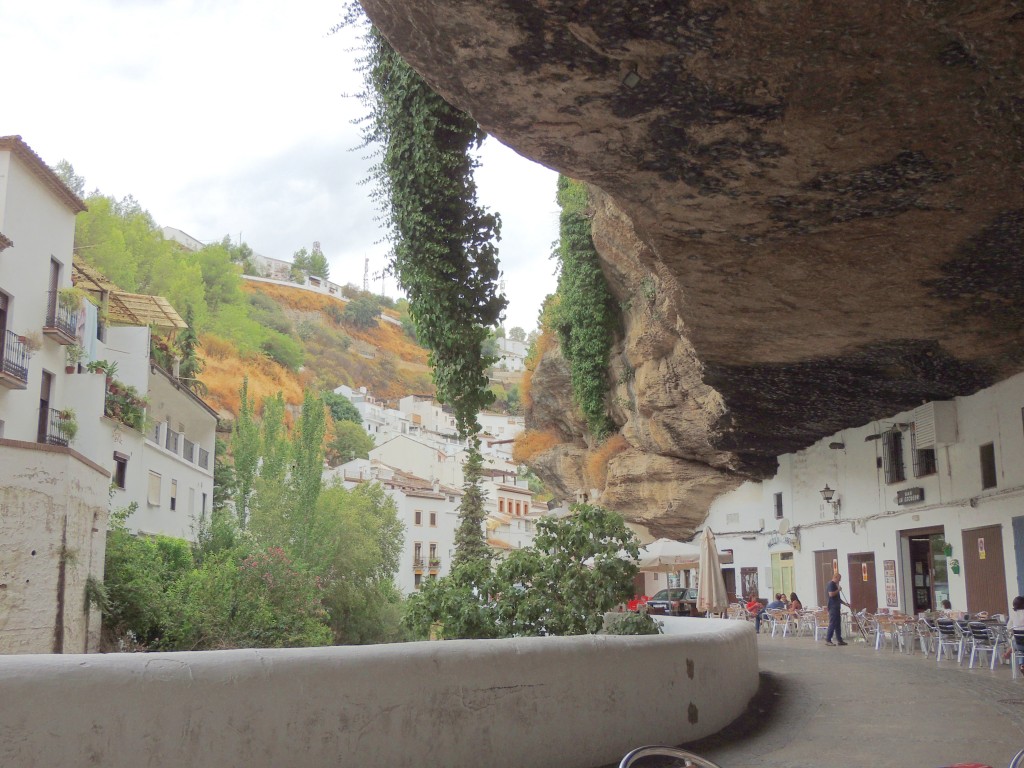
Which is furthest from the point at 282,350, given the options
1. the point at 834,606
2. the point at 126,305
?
the point at 834,606

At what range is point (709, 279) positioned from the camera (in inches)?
429

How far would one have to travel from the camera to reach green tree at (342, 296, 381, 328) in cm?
15950

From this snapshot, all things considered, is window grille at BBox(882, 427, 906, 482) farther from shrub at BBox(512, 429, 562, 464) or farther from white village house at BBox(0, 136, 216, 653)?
shrub at BBox(512, 429, 562, 464)

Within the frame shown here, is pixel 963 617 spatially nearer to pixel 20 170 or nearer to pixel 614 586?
pixel 614 586

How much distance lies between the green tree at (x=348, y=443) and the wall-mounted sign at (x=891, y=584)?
86922mm

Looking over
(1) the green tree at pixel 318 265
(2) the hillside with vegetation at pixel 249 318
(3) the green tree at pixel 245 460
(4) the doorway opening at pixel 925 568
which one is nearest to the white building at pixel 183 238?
(2) the hillside with vegetation at pixel 249 318

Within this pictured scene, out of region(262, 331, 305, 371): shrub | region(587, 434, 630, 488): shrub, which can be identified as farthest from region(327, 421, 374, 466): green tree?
region(587, 434, 630, 488): shrub

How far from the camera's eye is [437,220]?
14531 millimetres

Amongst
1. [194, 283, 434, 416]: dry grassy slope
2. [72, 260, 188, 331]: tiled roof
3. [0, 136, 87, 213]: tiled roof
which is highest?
[194, 283, 434, 416]: dry grassy slope

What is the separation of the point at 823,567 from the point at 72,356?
22.0m

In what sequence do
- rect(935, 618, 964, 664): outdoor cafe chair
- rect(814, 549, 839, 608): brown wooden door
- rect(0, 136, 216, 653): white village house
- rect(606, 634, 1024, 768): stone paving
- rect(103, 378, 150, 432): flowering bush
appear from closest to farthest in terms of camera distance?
1. rect(606, 634, 1024, 768): stone paving
2. rect(935, 618, 964, 664): outdoor cafe chair
3. rect(0, 136, 216, 653): white village house
4. rect(814, 549, 839, 608): brown wooden door
5. rect(103, 378, 150, 432): flowering bush

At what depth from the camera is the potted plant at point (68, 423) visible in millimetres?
26422

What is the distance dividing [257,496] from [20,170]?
17371 mm

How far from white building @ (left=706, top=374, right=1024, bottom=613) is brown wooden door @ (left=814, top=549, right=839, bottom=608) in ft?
0.12
